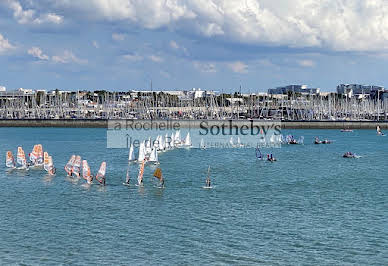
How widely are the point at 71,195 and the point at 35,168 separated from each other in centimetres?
2153

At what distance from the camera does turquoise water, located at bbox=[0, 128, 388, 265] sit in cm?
3331

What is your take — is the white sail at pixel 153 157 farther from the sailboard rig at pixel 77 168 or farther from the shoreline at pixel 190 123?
the shoreline at pixel 190 123

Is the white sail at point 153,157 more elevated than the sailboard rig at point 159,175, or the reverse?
the white sail at point 153,157

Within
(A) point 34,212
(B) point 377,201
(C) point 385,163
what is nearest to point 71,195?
(A) point 34,212

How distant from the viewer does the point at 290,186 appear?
195ft

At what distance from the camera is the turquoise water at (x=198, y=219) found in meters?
33.3

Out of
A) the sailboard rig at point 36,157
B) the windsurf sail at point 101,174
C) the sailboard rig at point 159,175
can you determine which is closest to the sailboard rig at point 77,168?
the windsurf sail at point 101,174

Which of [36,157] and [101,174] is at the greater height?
[36,157]

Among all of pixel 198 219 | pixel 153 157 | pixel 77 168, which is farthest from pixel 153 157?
pixel 198 219

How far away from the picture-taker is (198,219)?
4209cm

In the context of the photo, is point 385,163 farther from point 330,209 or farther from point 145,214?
point 145,214

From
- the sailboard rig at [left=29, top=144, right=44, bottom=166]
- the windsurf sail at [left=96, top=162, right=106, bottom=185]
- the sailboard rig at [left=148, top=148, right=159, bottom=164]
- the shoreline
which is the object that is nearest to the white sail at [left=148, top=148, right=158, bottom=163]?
the sailboard rig at [left=148, top=148, right=159, bottom=164]

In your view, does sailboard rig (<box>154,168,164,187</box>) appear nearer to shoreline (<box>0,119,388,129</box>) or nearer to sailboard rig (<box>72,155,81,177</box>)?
sailboard rig (<box>72,155,81,177</box>)

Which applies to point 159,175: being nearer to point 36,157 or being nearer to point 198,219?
point 198,219
